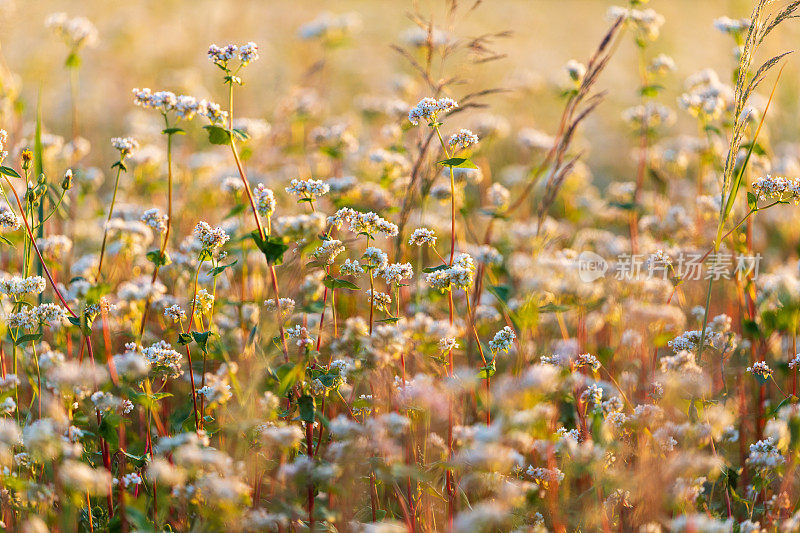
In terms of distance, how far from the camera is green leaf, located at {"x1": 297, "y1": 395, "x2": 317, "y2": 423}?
8.34 ft

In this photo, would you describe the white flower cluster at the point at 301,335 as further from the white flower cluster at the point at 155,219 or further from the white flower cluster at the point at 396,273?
the white flower cluster at the point at 155,219

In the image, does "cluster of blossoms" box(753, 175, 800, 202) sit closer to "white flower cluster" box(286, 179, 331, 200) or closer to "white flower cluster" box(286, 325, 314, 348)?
"white flower cluster" box(286, 179, 331, 200)

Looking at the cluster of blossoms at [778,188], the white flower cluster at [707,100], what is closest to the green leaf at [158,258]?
the cluster of blossoms at [778,188]

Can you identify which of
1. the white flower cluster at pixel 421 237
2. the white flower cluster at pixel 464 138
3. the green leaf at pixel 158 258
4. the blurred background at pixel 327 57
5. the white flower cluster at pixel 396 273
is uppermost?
the blurred background at pixel 327 57

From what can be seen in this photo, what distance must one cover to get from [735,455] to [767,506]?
32.9 inches

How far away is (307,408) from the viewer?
8.44 feet

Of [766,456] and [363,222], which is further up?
[363,222]

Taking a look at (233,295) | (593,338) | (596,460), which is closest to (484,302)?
(593,338)

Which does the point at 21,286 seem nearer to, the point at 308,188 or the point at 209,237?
the point at 209,237

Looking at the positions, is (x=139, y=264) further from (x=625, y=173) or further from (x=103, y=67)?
(x=103, y=67)

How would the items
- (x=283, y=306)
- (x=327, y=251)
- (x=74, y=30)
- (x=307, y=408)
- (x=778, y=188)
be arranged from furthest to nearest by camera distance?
1. (x=74, y=30)
2. (x=778, y=188)
3. (x=283, y=306)
4. (x=327, y=251)
5. (x=307, y=408)

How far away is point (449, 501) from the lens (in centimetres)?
262

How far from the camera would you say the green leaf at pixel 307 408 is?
254cm

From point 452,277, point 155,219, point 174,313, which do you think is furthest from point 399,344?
point 155,219
